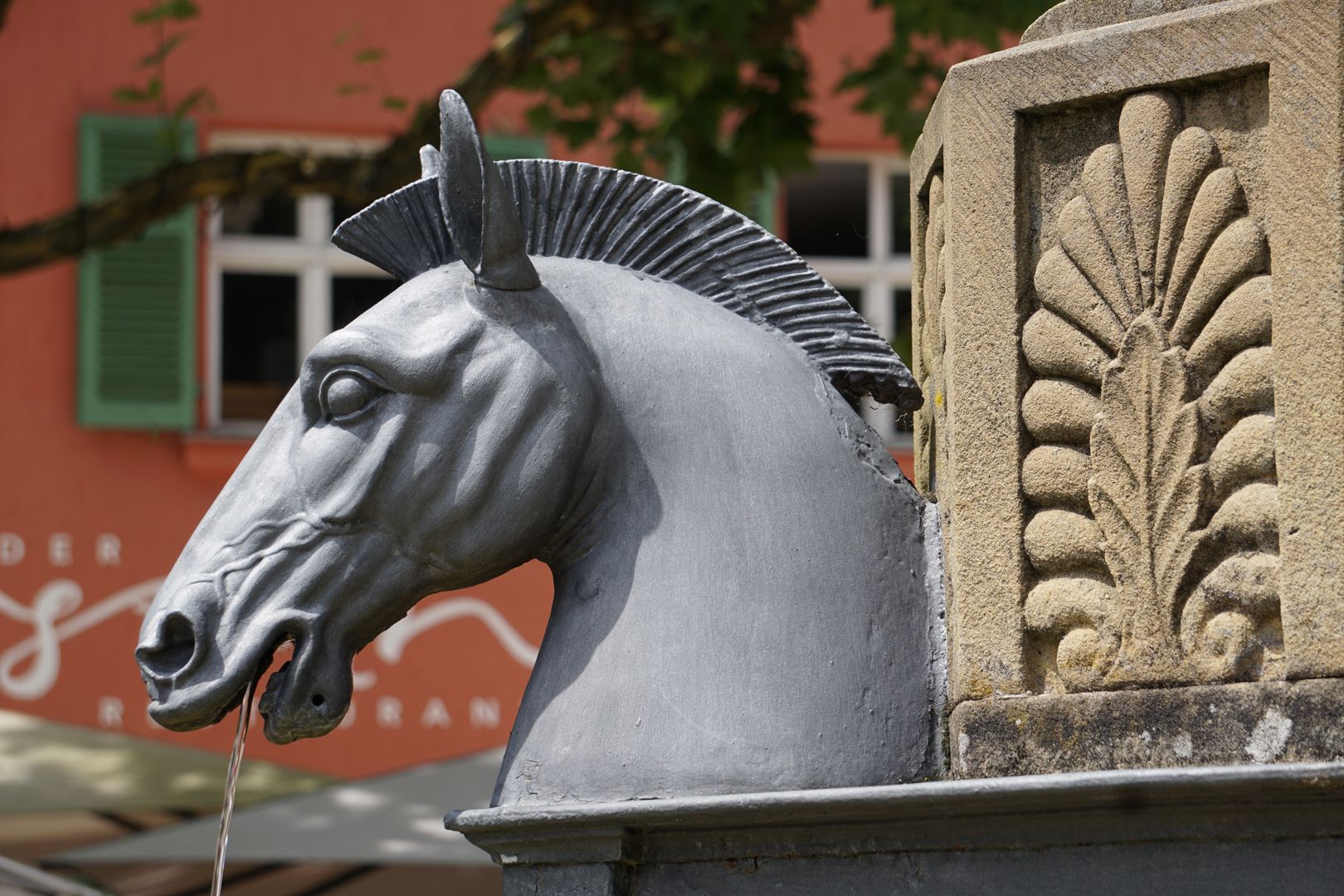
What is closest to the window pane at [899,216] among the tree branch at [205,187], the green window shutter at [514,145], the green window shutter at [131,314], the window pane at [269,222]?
the green window shutter at [514,145]

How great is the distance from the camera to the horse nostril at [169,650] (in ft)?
7.11

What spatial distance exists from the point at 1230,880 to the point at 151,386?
8.01 metres

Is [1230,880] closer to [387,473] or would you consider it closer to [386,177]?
[387,473]

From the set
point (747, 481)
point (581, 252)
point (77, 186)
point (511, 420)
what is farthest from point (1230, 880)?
point (77, 186)

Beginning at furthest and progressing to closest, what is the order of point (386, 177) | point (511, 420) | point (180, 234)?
point (180, 234)
point (386, 177)
point (511, 420)

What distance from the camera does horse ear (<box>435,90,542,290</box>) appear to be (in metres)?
2.16

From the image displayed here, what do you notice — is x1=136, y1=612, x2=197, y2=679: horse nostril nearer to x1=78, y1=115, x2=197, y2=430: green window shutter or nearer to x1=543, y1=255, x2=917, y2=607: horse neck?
x1=543, y1=255, x2=917, y2=607: horse neck

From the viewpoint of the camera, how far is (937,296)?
7.57ft

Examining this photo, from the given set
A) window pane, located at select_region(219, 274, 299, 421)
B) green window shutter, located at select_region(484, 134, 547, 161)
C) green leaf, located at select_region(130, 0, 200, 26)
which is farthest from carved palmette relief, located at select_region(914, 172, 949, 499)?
window pane, located at select_region(219, 274, 299, 421)

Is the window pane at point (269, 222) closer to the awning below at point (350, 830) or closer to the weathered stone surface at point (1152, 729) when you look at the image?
the awning below at point (350, 830)

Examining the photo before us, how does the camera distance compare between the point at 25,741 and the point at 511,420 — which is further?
the point at 25,741

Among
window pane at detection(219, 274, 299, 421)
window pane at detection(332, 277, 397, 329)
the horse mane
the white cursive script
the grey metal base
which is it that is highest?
window pane at detection(332, 277, 397, 329)

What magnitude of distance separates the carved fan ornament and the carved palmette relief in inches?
6.4

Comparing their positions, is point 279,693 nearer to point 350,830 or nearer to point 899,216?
point 350,830
